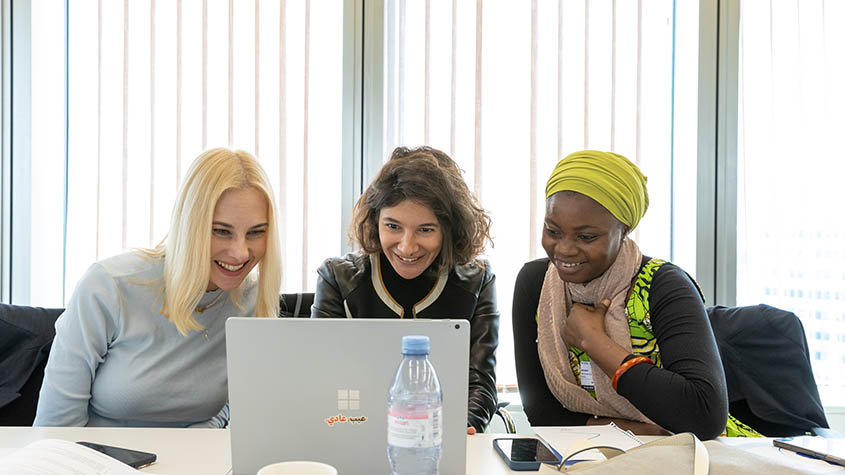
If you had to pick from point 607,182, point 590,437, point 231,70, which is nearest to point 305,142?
point 231,70

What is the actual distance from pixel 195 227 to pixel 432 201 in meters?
0.63

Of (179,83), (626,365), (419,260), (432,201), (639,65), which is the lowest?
(626,365)

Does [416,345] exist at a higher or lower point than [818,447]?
higher

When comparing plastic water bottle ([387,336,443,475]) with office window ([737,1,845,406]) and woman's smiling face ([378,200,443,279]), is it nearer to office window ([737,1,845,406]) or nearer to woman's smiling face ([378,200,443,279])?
woman's smiling face ([378,200,443,279])

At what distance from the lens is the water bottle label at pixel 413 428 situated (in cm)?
90

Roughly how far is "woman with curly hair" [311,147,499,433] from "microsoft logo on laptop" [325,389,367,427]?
2.47ft

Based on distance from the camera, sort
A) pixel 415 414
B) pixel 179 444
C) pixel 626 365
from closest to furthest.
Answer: pixel 415 414
pixel 179 444
pixel 626 365

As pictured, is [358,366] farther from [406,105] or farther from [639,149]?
[639,149]

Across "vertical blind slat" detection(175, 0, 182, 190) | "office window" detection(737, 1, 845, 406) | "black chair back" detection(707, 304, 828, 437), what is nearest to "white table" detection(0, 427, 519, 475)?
"black chair back" detection(707, 304, 828, 437)

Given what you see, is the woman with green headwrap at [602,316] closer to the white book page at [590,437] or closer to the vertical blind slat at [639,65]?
the white book page at [590,437]

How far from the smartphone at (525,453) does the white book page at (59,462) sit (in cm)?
65

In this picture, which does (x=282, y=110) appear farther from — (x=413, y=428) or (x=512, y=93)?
(x=413, y=428)

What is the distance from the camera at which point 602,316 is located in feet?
5.80

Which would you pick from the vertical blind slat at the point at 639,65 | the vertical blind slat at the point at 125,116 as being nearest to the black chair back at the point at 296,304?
the vertical blind slat at the point at 125,116
